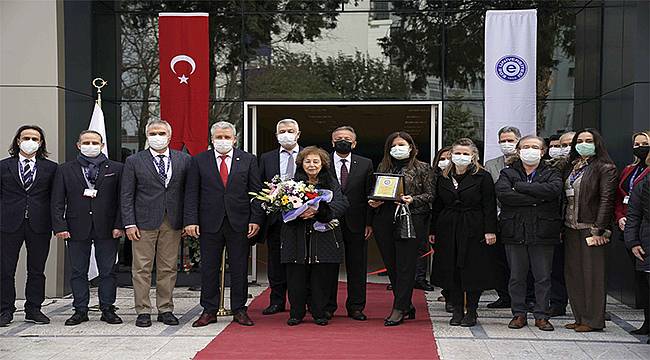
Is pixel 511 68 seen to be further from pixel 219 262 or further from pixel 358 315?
pixel 219 262

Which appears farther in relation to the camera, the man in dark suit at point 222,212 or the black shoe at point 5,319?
the black shoe at point 5,319

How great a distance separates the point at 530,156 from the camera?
7684 millimetres

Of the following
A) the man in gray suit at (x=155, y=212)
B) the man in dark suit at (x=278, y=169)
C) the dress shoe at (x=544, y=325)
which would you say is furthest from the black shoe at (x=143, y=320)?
the dress shoe at (x=544, y=325)

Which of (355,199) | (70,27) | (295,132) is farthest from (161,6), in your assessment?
(355,199)

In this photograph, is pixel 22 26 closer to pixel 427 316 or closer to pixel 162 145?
pixel 162 145

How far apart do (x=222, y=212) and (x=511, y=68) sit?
14.6 feet

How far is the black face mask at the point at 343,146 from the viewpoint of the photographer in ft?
27.0

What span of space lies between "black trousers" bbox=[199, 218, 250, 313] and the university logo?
Result: 425 centimetres

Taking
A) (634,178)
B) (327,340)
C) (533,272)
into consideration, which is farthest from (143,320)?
(634,178)

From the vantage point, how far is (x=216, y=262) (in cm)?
811

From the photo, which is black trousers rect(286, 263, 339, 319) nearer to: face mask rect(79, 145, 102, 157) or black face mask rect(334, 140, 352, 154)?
black face mask rect(334, 140, 352, 154)

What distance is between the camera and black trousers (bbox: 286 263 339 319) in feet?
26.3

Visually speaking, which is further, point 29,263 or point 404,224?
point 29,263

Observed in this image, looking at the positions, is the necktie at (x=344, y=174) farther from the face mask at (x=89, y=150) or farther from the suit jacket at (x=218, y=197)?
the face mask at (x=89, y=150)
